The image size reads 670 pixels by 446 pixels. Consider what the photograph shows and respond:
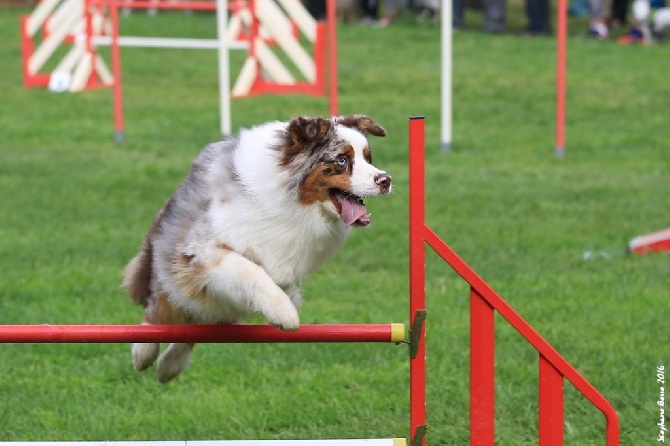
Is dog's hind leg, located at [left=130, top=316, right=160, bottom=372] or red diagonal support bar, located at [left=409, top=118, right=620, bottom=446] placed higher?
red diagonal support bar, located at [left=409, top=118, right=620, bottom=446]

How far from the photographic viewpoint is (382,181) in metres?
3.92

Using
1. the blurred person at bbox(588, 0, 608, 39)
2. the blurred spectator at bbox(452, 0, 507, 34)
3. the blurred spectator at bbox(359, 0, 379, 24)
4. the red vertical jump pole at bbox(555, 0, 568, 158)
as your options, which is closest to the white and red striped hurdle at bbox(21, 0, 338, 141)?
the red vertical jump pole at bbox(555, 0, 568, 158)

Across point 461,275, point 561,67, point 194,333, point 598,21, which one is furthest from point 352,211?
point 598,21

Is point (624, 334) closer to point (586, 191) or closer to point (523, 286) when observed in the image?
point (523, 286)

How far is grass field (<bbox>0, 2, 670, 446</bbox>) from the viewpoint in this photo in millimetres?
5648

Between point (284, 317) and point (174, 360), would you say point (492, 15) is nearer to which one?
point (174, 360)

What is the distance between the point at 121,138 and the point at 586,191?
14.9ft

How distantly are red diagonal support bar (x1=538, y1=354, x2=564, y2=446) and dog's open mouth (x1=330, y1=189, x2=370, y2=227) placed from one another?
0.74 meters

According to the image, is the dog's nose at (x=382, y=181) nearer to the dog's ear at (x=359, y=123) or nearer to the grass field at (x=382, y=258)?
the dog's ear at (x=359, y=123)

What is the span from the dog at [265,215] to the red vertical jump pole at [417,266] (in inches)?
3.8

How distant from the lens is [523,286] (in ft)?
24.7

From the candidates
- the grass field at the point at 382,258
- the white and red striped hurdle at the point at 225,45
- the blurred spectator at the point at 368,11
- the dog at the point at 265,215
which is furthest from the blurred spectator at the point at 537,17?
the dog at the point at 265,215

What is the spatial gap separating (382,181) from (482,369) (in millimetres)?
711

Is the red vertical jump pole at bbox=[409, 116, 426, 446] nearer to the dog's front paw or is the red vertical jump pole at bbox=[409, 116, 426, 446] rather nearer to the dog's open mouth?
the dog's open mouth
